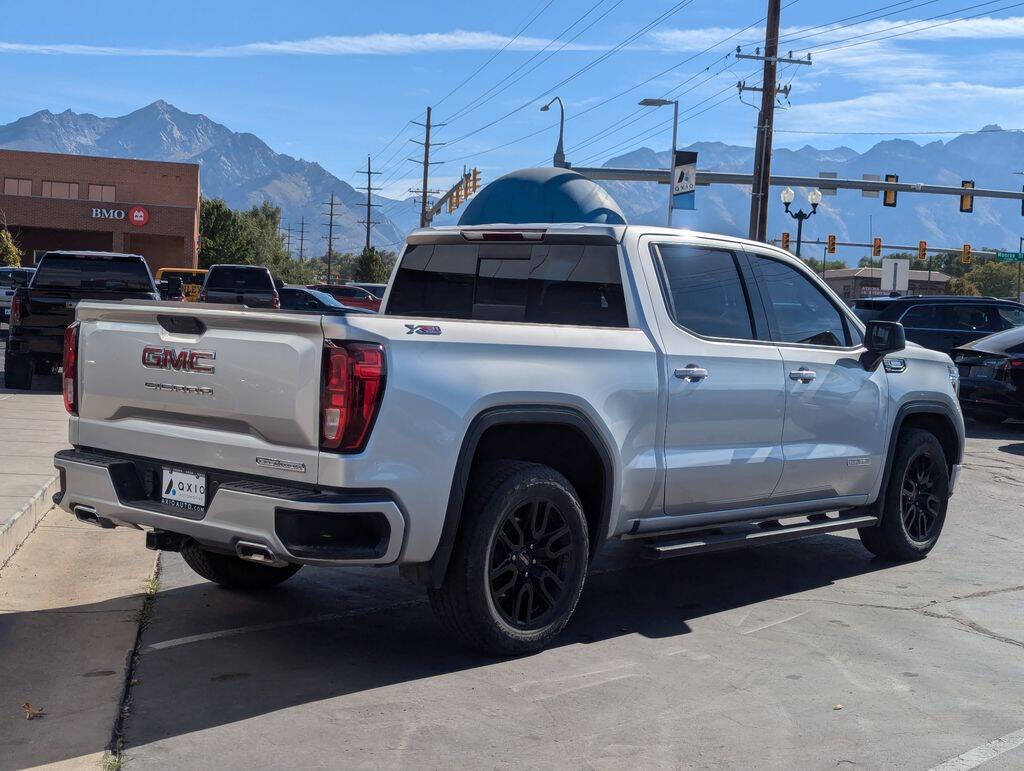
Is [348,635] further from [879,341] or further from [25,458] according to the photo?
[25,458]

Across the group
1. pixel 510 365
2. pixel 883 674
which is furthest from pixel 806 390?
pixel 510 365

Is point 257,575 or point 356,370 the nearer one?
point 356,370

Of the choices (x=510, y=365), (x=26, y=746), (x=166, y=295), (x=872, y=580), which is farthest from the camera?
(x=166, y=295)

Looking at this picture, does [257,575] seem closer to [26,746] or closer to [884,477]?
[26,746]

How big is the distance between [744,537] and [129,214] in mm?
64388

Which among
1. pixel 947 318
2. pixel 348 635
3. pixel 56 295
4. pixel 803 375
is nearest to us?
pixel 348 635

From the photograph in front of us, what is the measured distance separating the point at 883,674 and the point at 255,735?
2886mm

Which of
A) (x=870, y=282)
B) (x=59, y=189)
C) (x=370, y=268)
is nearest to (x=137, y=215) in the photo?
(x=59, y=189)

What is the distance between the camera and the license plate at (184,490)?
16.5 feet

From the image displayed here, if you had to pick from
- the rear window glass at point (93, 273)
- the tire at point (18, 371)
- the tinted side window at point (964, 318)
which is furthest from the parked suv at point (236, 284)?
the tinted side window at point (964, 318)

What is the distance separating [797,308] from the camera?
22.9 feet

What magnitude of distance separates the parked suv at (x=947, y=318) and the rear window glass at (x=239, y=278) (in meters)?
13.0

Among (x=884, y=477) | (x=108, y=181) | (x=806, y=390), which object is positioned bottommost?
(x=884, y=477)

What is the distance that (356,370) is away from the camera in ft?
15.2
